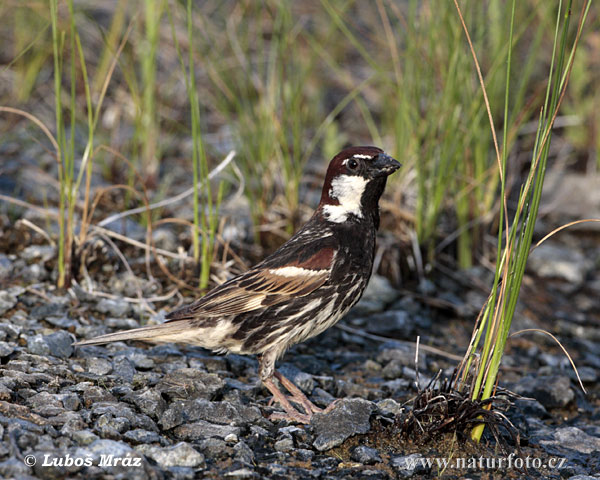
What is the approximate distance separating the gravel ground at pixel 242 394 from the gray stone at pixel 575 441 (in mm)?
10

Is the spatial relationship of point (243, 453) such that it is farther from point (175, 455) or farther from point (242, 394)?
point (242, 394)

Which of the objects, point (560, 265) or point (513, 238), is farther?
point (560, 265)

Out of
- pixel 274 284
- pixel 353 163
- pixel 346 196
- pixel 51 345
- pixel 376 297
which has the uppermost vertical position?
pixel 353 163

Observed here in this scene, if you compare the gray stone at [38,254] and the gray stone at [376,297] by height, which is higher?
the gray stone at [38,254]

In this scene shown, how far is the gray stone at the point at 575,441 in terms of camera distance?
3.89 metres

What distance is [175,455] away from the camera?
3213 millimetres

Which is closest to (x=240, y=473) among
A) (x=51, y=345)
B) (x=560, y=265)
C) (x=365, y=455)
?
(x=365, y=455)

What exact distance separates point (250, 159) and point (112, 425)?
2.97m

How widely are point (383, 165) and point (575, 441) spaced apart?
186 centimetres

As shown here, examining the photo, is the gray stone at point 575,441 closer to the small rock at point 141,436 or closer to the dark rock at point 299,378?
the dark rock at point 299,378

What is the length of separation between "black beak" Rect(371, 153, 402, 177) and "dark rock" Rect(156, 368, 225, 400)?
5.00ft

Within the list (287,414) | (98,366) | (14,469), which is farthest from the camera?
(98,366)

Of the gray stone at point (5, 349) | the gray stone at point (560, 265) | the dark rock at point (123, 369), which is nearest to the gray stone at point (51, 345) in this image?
the gray stone at point (5, 349)

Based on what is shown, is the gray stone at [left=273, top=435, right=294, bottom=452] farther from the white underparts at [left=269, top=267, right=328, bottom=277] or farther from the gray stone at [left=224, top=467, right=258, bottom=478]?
the white underparts at [left=269, top=267, right=328, bottom=277]
